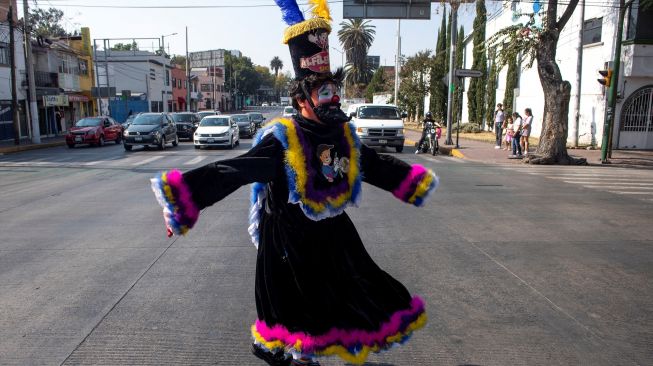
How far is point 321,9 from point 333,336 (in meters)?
1.96

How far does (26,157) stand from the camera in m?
20.3

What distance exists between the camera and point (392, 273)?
5.35 meters

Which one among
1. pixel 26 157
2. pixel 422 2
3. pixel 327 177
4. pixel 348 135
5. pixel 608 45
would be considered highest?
pixel 422 2

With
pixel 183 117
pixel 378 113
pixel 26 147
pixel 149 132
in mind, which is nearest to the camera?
pixel 378 113

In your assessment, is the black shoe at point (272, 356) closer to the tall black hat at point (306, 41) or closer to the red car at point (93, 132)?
the tall black hat at point (306, 41)

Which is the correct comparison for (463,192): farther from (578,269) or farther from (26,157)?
(26,157)

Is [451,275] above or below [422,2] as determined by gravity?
below

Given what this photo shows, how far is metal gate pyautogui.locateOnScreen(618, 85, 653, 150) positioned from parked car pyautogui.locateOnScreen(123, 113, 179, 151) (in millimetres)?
19219

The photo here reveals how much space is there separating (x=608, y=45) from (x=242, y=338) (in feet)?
72.7

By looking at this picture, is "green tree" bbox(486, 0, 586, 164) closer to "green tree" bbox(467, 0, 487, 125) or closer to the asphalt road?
the asphalt road

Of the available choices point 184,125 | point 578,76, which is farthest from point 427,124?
point 184,125

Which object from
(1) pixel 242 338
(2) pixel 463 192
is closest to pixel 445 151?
(2) pixel 463 192

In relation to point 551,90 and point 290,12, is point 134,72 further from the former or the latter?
point 290,12

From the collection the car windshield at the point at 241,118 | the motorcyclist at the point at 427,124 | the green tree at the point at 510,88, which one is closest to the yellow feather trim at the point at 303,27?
the motorcyclist at the point at 427,124
